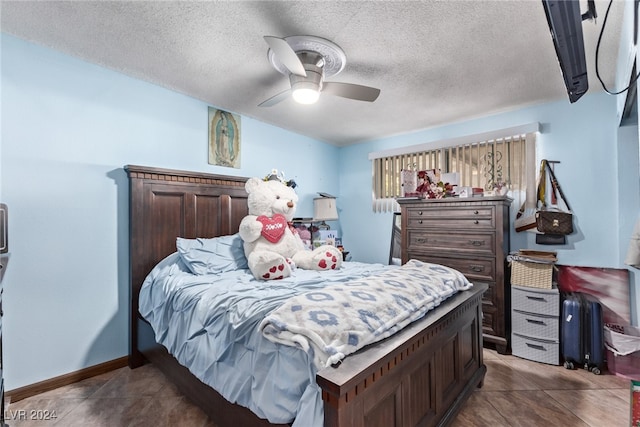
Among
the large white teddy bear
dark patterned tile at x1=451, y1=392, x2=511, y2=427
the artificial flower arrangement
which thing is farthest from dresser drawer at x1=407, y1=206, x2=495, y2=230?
dark patterned tile at x1=451, y1=392, x2=511, y2=427

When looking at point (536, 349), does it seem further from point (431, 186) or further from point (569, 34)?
point (569, 34)

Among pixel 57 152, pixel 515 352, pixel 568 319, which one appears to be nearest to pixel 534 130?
pixel 568 319

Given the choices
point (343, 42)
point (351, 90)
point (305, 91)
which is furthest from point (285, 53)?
point (351, 90)

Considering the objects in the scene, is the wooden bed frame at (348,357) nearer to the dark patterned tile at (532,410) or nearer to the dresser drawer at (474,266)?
the dark patterned tile at (532,410)

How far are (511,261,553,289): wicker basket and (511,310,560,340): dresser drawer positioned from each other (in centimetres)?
26

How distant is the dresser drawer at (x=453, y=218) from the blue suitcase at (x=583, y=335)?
0.90 m

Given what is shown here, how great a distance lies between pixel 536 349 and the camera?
2.55 m

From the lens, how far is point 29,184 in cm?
201

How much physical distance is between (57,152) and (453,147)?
3.75m

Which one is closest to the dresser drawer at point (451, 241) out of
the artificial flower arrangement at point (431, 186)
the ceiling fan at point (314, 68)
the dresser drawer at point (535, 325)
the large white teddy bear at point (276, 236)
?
the artificial flower arrangement at point (431, 186)

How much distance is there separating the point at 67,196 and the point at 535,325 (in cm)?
387

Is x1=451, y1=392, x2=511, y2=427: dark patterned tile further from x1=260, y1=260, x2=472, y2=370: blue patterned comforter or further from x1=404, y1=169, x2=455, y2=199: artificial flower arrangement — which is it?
x1=404, y1=169, x2=455, y2=199: artificial flower arrangement

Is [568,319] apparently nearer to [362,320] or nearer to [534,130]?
[534,130]

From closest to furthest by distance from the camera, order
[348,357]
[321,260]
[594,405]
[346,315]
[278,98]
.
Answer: [348,357], [346,315], [594,405], [278,98], [321,260]
